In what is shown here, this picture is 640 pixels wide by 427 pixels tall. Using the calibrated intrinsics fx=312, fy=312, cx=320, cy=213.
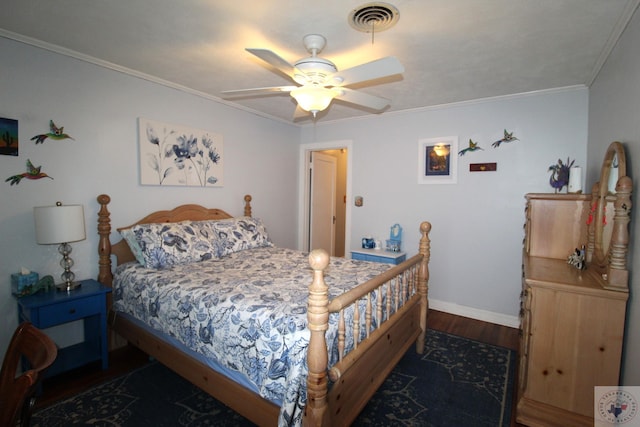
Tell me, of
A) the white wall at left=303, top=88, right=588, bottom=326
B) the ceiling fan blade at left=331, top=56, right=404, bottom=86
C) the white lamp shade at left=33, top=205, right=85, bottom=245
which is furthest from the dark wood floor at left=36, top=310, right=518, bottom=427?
the ceiling fan blade at left=331, top=56, right=404, bottom=86

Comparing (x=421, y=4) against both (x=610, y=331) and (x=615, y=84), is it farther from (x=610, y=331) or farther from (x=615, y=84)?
(x=610, y=331)

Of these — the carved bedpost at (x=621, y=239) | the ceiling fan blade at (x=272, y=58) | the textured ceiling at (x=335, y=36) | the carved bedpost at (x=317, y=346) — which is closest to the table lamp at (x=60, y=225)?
the textured ceiling at (x=335, y=36)

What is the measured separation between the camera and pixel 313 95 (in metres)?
2.02

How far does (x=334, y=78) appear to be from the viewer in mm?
1897

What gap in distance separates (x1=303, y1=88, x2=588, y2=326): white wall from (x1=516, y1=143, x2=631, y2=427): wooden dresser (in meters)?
1.16

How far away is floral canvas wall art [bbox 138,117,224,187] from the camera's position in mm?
2930

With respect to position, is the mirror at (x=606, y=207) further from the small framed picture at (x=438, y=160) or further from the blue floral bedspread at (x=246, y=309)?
the small framed picture at (x=438, y=160)

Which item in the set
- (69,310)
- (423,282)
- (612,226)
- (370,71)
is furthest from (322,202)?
(612,226)

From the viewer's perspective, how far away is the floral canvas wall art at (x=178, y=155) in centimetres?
293

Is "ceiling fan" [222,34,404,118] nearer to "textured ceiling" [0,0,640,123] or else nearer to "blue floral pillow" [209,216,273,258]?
"textured ceiling" [0,0,640,123]

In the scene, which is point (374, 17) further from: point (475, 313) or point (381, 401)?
point (475, 313)

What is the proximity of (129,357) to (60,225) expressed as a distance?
1.24 metres

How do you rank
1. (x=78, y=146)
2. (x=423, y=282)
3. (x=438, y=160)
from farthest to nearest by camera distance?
(x=438, y=160), (x=423, y=282), (x=78, y=146)

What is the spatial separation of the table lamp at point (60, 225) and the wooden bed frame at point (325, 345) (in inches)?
11.8
